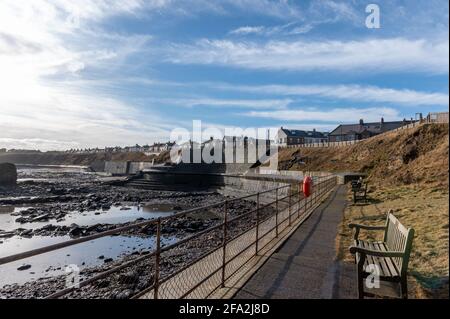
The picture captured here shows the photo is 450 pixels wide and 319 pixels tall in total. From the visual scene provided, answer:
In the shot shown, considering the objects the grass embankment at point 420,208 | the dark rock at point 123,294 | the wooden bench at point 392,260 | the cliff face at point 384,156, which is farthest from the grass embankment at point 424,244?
the cliff face at point 384,156

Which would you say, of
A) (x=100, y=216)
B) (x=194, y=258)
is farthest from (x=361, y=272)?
(x=100, y=216)

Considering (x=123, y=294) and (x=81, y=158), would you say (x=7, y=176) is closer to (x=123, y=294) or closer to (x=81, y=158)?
(x=123, y=294)

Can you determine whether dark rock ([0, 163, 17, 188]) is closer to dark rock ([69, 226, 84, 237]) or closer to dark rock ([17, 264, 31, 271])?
dark rock ([69, 226, 84, 237])

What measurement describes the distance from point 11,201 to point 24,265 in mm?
27042

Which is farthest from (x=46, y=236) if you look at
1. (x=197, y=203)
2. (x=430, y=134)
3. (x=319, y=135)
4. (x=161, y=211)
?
(x=319, y=135)

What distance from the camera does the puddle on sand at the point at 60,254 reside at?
11633 millimetres

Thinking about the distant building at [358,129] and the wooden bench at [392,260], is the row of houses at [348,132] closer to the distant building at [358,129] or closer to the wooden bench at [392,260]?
the distant building at [358,129]

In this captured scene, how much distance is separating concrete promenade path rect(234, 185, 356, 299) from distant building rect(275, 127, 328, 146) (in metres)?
83.0

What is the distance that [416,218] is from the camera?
8914 mm

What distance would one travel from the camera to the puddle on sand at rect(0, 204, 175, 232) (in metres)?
23.6

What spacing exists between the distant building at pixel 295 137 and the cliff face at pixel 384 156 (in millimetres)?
18277

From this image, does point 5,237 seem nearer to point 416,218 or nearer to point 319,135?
point 416,218

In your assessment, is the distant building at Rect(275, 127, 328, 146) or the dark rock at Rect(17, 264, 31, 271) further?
the distant building at Rect(275, 127, 328, 146)

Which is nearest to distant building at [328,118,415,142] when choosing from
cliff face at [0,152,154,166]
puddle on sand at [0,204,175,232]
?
puddle on sand at [0,204,175,232]
